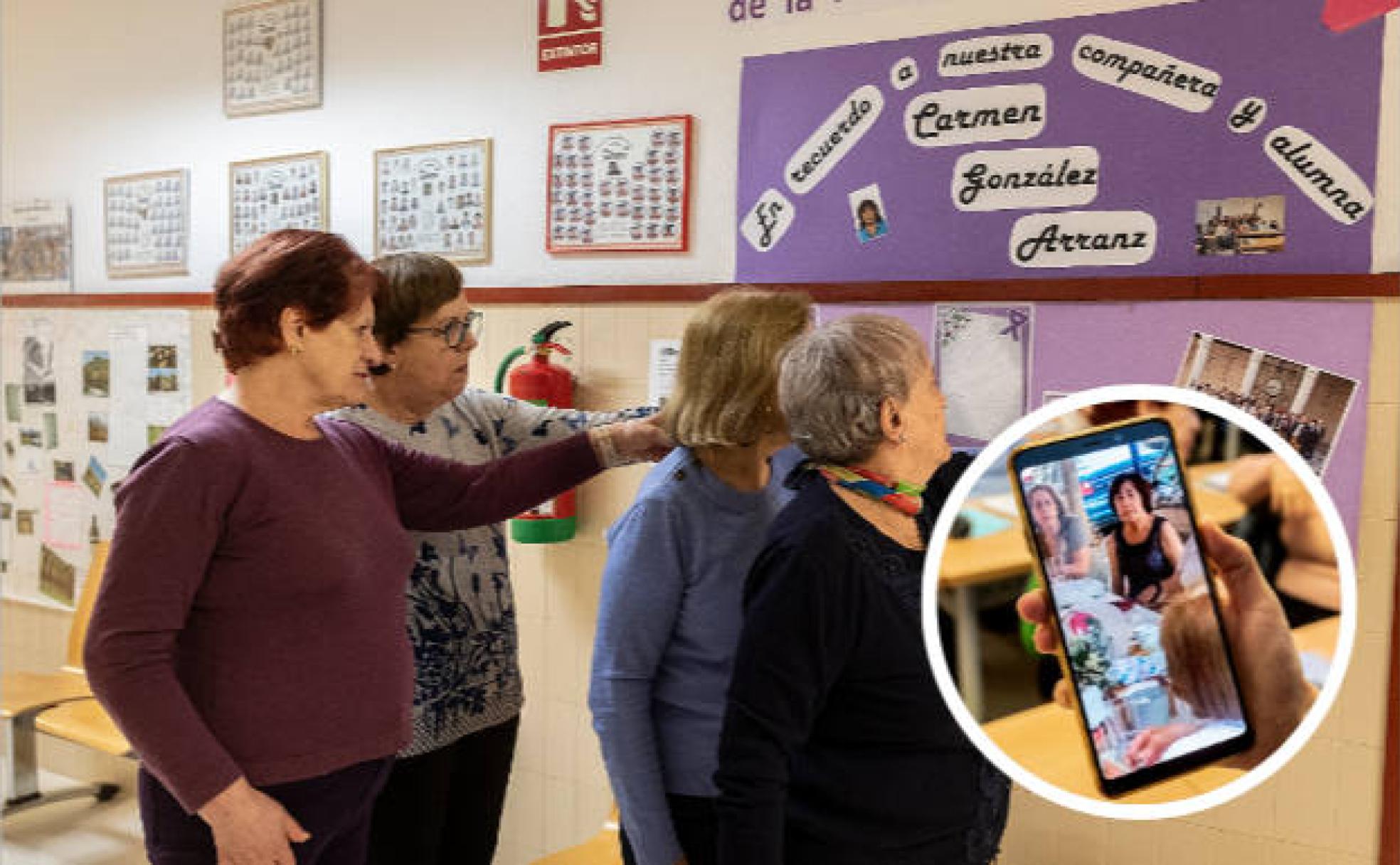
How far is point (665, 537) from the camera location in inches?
58.1

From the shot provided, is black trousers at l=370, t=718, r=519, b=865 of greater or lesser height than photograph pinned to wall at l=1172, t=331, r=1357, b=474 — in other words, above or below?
below

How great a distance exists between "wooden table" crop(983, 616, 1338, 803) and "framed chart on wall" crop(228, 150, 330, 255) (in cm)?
239

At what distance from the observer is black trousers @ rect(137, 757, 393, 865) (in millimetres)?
1455

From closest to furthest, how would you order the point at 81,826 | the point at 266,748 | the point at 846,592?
the point at 846,592, the point at 266,748, the point at 81,826

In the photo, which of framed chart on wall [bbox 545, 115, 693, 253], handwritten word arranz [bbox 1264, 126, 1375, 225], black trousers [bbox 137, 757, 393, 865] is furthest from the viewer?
framed chart on wall [bbox 545, 115, 693, 253]

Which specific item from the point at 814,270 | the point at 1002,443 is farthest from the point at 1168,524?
the point at 814,270

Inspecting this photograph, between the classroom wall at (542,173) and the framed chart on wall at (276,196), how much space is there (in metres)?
0.03

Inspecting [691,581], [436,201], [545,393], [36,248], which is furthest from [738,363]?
[36,248]

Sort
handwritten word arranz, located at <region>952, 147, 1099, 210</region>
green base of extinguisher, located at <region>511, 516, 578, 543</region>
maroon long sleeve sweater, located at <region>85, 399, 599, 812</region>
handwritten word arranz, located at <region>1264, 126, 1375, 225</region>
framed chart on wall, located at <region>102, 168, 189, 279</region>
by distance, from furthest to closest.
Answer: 1. framed chart on wall, located at <region>102, 168, 189, 279</region>
2. green base of extinguisher, located at <region>511, 516, 578, 543</region>
3. handwritten word arranz, located at <region>952, 147, 1099, 210</region>
4. handwritten word arranz, located at <region>1264, 126, 1375, 225</region>
5. maroon long sleeve sweater, located at <region>85, 399, 599, 812</region>

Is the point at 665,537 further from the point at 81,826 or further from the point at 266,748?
the point at 81,826

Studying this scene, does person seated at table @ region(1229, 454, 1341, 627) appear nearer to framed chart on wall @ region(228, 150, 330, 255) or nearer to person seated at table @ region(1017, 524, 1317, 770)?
person seated at table @ region(1017, 524, 1317, 770)

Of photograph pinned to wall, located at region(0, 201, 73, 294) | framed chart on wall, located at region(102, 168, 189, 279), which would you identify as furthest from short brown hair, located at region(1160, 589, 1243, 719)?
photograph pinned to wall, located at region(0, 201, 73, 294)

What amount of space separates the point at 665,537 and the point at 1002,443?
641mm

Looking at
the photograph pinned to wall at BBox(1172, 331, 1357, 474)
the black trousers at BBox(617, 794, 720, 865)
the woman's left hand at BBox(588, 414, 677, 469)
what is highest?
the photograph pinned to wall at BBox(1172, 331, 1357, 474)
